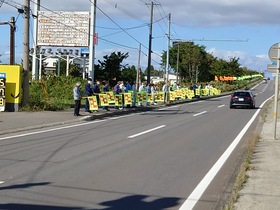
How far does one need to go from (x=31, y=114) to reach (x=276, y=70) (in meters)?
11.6

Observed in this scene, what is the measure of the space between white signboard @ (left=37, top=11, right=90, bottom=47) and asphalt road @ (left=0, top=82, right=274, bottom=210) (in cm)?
2588

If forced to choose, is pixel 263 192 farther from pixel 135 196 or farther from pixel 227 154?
pixel 227 154

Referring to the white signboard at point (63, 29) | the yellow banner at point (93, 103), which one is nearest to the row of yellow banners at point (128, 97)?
the yellow banner at point (93, 103)

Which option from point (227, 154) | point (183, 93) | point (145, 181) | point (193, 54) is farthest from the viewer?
point (193, 54)

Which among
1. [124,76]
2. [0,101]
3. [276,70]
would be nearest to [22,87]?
[0,101]

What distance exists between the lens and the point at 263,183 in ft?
24.2

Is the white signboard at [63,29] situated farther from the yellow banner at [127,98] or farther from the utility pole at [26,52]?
the utility pole at [26,52]

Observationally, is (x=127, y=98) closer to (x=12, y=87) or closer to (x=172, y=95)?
(x=12, y=87)

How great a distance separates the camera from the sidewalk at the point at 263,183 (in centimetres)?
609

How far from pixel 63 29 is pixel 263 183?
36.3m

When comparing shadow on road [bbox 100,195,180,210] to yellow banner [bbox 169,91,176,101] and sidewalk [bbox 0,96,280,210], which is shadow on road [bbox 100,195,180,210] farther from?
yellow banner [bbox 169,91,176,101]

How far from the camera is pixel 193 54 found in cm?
8406

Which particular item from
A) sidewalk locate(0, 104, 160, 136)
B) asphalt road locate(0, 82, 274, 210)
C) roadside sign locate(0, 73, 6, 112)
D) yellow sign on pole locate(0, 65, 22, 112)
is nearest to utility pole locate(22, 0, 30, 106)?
yellow sign on pole locate(0, 65, 22, 112)

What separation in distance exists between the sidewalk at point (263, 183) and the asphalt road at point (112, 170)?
1.57 ft
